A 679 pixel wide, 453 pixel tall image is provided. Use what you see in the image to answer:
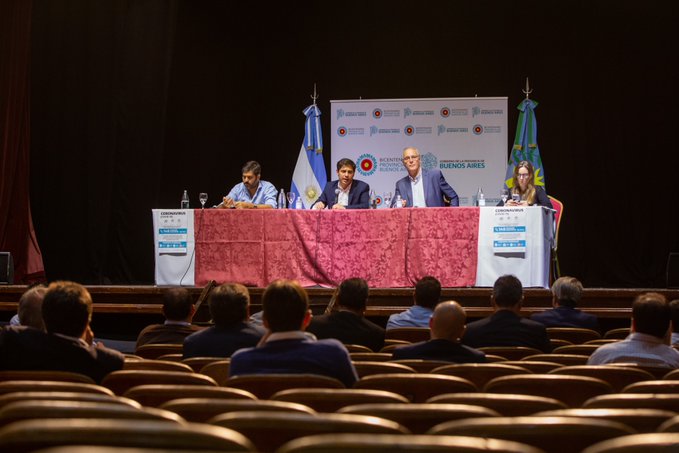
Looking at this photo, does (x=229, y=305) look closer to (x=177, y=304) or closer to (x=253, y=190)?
(x=177, y=304)

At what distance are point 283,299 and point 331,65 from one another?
8.44 m

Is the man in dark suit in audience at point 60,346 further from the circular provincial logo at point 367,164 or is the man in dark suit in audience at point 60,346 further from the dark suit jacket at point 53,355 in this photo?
the circular provincial logo at point 367,164

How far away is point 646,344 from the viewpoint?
3.71 m

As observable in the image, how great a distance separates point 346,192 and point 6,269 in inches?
135

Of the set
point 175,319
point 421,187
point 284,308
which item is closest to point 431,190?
point 421,187

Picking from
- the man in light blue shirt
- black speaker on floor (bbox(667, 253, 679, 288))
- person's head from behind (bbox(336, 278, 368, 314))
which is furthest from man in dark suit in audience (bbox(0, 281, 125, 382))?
black speaker on floor (bbox(667, 253, 679, 288))

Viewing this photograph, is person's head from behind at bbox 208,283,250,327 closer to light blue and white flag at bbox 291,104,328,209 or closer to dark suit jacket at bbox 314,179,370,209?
dark suit jacket at bbox 314,179,370,209

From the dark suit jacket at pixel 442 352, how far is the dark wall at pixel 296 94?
7041 millimetres

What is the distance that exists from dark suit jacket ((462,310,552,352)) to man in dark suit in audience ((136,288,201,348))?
5.00 ft

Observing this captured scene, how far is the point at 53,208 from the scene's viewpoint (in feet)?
33.0

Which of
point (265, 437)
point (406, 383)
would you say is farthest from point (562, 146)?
point (265, 437)

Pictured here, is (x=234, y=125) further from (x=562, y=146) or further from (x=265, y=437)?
(x=265, y=437)

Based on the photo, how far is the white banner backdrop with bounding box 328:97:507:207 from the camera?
34.4 feet

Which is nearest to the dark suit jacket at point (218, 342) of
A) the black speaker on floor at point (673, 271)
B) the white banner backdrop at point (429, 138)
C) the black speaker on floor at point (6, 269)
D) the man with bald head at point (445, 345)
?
the man with bald head at point (445, 345)
